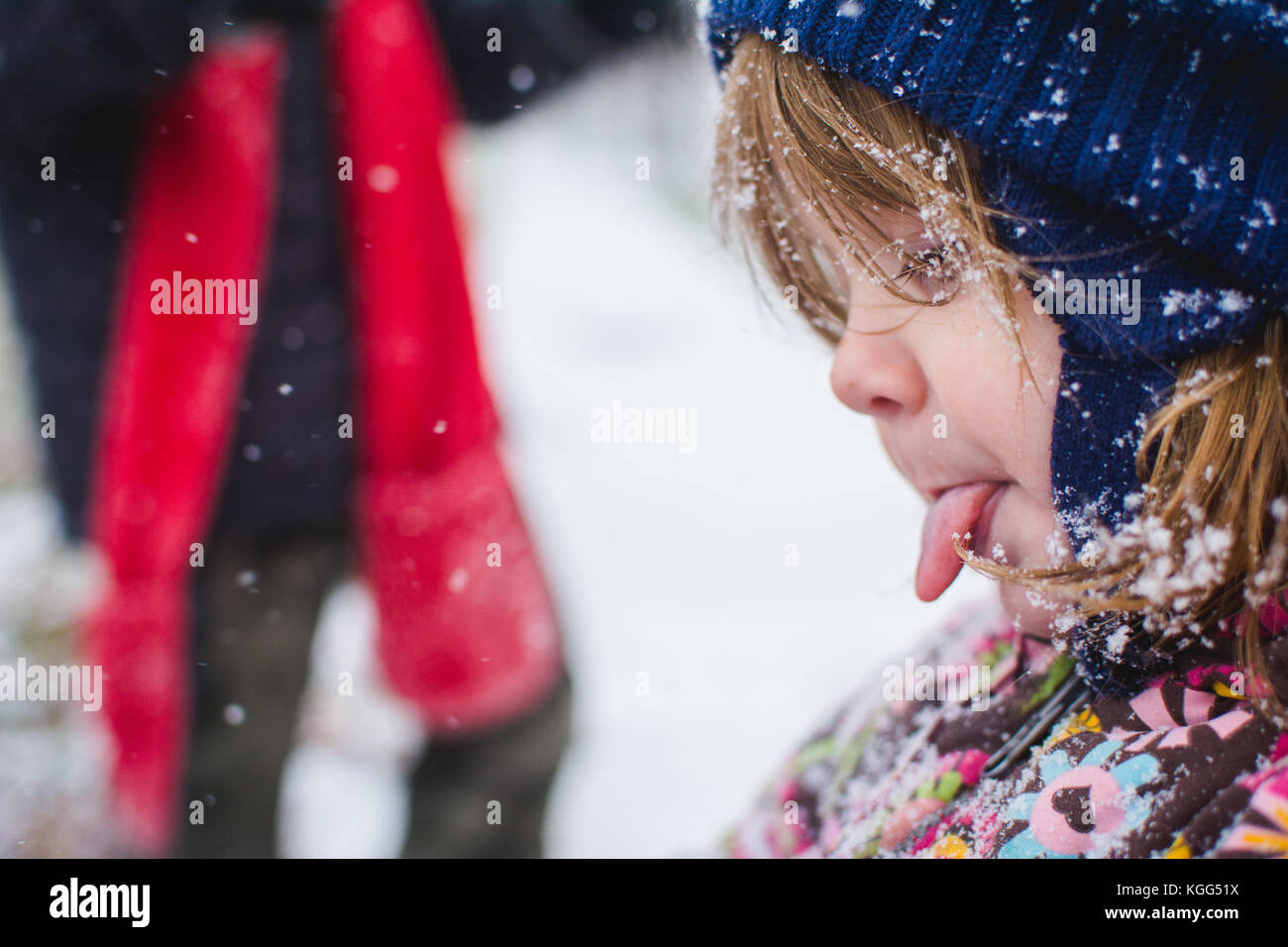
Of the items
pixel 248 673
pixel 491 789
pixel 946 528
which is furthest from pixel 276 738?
pixel 946 528

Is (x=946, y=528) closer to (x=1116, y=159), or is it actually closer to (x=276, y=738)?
(x=1116, y=159)

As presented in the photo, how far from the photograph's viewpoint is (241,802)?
1273 mm

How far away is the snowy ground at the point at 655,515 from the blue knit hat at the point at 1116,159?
22 cm

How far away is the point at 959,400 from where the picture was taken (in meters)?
0.61

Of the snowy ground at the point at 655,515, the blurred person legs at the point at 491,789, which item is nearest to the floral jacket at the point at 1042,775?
the snowy ground at the point at 655,515

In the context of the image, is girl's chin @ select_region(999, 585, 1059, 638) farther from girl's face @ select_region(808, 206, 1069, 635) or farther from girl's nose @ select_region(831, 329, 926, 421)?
girl's nose @ select_region(831, 329, 926, 421)

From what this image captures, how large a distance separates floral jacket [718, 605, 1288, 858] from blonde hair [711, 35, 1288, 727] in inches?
1.2

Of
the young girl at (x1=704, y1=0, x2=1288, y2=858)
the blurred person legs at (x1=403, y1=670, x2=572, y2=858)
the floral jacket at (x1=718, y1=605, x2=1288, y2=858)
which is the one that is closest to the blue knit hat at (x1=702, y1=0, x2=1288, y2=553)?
the young girl at (x1=704, y1=0, x2=1288, y2=858)

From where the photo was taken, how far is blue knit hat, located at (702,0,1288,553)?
0.53 metres

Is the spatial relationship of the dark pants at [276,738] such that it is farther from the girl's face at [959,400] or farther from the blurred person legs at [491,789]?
the girl's face at [959,400]

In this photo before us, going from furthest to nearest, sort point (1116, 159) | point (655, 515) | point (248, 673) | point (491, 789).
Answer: point (655, 515) → point (491, 789) → point (248, 673) → point (1116, 159)

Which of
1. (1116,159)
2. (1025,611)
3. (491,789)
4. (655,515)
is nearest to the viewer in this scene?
(1116,159)

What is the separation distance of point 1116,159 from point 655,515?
5.68 ft

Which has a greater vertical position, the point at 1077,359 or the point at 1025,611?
the point at 1077,359
